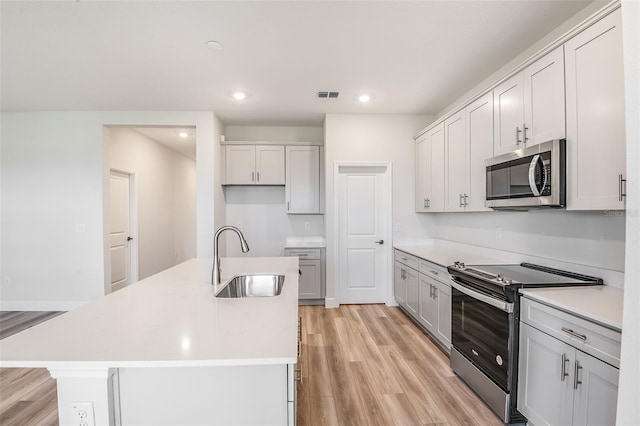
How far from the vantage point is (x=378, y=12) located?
1.96 meters

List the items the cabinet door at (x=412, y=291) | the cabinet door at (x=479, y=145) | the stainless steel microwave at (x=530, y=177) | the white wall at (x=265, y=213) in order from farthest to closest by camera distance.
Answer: the white wall at (x=265, y=213), the cabinet door at (x=412, y=291), the cabinet door at (x=479, y=145), the stainless steel microwave at (x=530, y=177)

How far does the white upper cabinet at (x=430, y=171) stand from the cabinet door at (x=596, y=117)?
5.22 feet

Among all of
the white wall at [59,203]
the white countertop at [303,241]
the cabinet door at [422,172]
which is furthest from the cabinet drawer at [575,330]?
the white wall at [59,203]

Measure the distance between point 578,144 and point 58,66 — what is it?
429 cm

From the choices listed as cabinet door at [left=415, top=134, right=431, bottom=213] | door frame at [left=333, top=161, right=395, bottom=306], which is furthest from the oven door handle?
door frame at [left=333, top=161, right=395, bottom=306]

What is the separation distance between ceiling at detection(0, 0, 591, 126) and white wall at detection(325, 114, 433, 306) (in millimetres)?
417

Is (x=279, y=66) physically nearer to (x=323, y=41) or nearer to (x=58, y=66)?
(x=323, y=41)

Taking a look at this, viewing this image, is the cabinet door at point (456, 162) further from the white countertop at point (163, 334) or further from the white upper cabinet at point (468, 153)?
the white countertop at point (163, 334)

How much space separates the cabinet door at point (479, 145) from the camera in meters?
2.43

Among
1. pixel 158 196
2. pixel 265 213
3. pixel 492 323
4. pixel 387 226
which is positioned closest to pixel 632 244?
pixel 492 323

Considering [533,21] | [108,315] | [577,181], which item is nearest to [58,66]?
[108,315]

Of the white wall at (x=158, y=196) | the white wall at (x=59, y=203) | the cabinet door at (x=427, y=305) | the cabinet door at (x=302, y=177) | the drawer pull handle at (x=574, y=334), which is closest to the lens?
the drawer pull handle at (x=574, y=334)

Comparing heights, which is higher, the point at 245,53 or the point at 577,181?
the point at 245,53

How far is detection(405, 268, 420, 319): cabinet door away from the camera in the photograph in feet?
10.5
